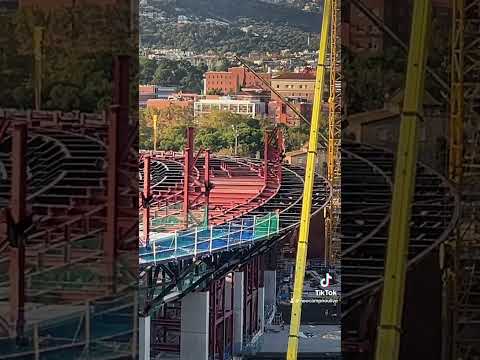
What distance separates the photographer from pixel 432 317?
2238 millimetres

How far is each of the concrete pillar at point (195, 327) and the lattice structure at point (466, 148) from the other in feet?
2.76

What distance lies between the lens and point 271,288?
239 centimetres

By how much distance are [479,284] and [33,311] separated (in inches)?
58.7

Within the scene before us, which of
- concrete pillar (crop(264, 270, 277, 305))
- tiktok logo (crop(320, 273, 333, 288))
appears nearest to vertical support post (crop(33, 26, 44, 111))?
concrete pillar (crop(264, 270, 277, 305))

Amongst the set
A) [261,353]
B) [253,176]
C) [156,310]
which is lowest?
[261,353]

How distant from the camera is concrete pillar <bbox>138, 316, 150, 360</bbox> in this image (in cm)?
234

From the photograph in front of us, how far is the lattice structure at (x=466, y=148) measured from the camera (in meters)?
2.20

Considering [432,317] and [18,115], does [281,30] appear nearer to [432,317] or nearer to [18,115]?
[18,115]

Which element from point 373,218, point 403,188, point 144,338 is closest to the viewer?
point 403,188

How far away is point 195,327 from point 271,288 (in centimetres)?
31

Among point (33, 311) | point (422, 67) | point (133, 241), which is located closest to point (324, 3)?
point (422, 67)

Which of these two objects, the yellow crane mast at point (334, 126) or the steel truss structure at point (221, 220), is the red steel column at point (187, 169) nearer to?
the steel truss structure at point (221, 220)

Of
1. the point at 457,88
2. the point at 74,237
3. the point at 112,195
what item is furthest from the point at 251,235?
the point at 457,88

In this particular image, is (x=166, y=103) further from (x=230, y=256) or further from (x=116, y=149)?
(x=230, y=256)
